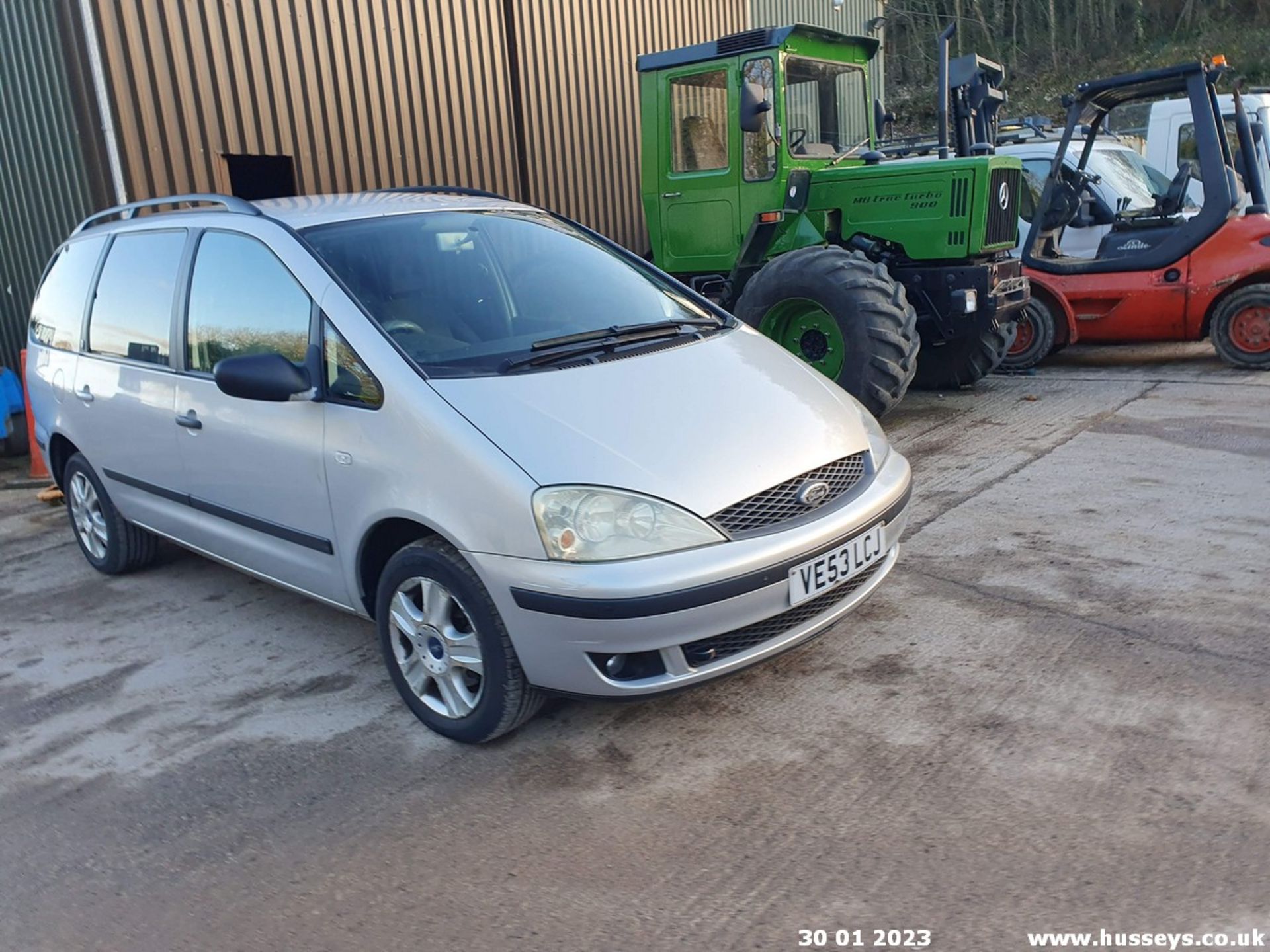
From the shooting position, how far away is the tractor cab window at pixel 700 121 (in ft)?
24.2

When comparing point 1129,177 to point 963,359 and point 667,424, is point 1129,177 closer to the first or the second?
point 963,359

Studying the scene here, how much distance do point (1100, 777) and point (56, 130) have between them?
7.91 meters

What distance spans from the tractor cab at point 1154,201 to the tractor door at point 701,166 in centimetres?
276

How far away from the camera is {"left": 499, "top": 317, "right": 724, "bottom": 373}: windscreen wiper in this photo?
3381 mm

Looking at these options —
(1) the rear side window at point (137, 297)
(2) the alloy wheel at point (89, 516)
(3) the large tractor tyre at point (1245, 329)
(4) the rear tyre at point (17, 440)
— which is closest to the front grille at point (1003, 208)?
(3) the large tractor tyre at point (1245, 329)

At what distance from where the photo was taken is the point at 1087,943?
88.8 inches

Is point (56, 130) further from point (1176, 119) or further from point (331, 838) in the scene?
point (1176, 119)

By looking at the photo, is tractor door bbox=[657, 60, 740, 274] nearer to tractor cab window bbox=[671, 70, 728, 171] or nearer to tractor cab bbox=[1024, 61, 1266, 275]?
tractor cab window bbox=[671, 70, 728, 171]

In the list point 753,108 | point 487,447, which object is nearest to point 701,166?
point 753,108

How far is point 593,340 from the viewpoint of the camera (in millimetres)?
3578

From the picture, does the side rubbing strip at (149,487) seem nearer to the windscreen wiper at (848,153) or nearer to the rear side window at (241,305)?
the rear side window at (241,305)

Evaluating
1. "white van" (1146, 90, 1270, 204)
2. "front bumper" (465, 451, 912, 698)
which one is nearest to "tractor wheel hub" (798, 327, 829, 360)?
"front bumper" (465, 451, 912, 698)

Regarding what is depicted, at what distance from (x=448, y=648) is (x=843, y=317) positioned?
4.11m

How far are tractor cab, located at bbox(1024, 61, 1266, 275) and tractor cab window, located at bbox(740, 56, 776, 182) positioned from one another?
2.66 metres
